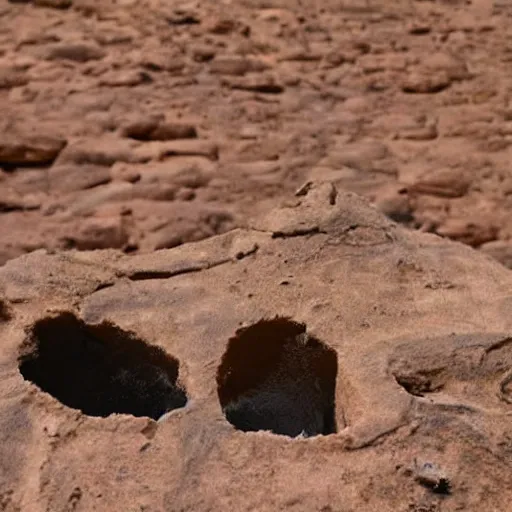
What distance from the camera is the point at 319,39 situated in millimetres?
3182

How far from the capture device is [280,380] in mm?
1640

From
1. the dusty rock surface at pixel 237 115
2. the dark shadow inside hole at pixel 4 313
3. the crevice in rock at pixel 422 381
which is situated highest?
the dark shadow inside hole at pixel 4 313

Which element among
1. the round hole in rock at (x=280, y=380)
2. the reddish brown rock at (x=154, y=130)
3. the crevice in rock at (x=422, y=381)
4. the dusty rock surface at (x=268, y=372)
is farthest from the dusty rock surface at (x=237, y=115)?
the crevice in rock at (x=422, y=381)

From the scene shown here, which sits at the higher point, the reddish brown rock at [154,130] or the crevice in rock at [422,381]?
the crevice in rock at [422,381]

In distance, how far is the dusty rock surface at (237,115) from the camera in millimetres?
2482

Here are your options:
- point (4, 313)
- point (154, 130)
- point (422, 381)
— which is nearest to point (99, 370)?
point (4, 313)

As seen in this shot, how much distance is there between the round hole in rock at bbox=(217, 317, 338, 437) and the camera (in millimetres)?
1564

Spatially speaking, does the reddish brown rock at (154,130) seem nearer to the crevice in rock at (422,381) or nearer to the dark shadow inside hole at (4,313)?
the dark shadow inside hole at (4,313)

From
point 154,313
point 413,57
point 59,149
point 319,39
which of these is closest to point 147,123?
point 59,149

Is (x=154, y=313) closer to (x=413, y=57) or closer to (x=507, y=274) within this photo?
(x=507, y=274)

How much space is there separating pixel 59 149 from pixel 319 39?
109 centimetres

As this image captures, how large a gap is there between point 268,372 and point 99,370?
310 millimetres

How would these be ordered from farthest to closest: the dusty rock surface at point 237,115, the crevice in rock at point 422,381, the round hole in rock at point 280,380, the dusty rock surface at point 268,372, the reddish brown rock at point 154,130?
the reddish brown rock at point 154,130
the dusty rock surface at point 237,115
the round hole in rock at point 280,380
the crevice in rock at point 422,381
the dusty rock surface at point 268,372

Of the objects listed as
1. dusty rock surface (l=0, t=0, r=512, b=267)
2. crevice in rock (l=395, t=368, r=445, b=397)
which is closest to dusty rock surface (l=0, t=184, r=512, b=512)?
crevice in rock (l=395, t=368, r=445, b=397)
